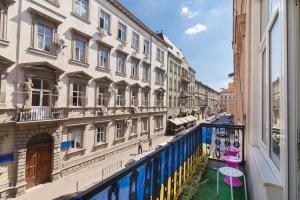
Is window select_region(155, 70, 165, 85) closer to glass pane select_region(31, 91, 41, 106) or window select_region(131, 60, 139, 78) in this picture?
window select_region(131, 60, 139, 78)

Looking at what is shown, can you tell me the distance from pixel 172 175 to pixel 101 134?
13.3m

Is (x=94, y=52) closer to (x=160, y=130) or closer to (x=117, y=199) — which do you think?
(x=117, y=199)

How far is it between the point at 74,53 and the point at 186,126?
25.2m

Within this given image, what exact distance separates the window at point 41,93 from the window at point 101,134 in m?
5.04

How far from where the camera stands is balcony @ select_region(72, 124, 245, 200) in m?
1.28

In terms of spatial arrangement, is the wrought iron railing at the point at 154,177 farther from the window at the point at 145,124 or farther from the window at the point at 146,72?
the window at the point at 146,72

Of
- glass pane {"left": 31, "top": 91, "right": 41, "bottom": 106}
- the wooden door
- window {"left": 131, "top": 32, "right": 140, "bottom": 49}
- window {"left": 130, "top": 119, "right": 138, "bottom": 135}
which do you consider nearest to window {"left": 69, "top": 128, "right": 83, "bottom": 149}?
the wooden door

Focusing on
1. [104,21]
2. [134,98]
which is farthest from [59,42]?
[134,98]

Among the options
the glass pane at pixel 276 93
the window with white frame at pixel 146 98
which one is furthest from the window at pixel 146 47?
the glass pane at pixel 276 93

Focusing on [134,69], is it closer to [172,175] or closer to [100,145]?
[100,145]

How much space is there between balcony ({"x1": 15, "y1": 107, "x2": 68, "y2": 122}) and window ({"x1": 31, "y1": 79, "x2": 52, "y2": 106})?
0.39m

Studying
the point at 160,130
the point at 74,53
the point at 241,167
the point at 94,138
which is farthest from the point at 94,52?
the point at 160,130

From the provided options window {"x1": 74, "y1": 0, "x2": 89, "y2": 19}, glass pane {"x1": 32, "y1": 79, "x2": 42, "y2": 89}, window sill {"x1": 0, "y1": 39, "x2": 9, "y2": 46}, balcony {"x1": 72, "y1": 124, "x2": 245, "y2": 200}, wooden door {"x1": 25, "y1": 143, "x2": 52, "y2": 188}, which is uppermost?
window {"x1": 74, "y1": 0, "x2": 89, "y2": 19}

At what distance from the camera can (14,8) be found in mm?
8805
